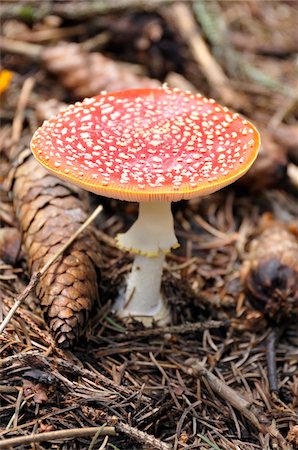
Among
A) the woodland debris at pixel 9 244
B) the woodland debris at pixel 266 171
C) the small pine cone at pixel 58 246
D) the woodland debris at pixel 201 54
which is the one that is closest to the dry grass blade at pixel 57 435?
the small pine cone at pixel 58 246

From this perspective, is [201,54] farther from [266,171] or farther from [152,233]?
[152,233]

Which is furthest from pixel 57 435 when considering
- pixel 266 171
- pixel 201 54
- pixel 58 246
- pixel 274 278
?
pixel 201 54

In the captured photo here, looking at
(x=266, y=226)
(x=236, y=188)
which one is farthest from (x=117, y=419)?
(x=236, y=188)

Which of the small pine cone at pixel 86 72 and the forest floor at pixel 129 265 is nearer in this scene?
the forest floor at pixel 129 265

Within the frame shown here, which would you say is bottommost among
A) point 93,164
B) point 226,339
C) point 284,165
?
point 226,339

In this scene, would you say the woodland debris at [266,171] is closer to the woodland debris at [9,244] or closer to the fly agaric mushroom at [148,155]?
the fly agaric mushroom at [148,155]

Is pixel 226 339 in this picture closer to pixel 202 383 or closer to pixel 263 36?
pixel 202 383
